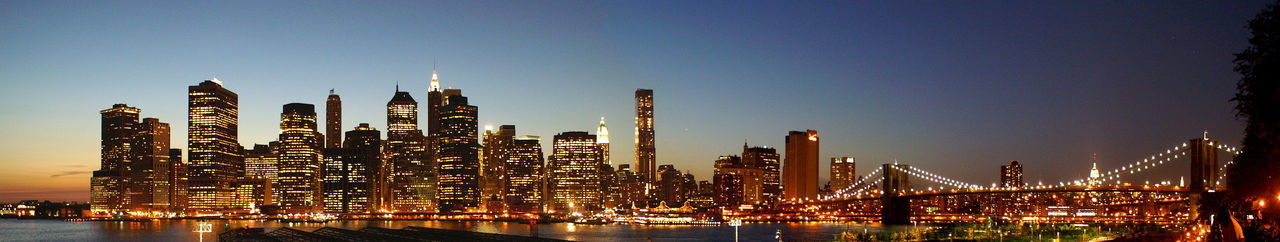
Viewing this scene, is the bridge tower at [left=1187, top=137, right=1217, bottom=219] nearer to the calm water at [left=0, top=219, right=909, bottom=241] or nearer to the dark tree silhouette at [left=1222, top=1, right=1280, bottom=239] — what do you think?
the calm water at [left=0, top=219, right=909, bottom=241]

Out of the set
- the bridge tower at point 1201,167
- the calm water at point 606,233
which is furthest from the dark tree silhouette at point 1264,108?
the bridge tower at point 1201,167

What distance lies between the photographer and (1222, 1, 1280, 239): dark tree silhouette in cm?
1898

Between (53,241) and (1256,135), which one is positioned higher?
(1256,135)

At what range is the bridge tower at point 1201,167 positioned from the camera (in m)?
81.6

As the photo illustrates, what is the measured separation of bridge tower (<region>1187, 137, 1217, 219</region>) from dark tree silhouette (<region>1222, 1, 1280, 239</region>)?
211 ft

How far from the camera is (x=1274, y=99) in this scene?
61.2 ft

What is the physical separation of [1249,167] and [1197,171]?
→ 64805 mm

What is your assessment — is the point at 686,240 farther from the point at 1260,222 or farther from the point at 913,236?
the point at 1260,222

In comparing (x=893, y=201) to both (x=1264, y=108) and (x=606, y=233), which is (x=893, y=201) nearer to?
(x=606, y=233)

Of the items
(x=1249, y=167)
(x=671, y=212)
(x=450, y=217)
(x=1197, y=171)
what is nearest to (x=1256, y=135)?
(x=1249, y=167)

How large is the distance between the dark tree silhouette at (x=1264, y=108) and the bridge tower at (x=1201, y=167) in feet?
211

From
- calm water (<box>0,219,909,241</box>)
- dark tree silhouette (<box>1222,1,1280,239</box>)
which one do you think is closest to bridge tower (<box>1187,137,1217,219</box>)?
calm water (<box>0,219,909,241</box>)

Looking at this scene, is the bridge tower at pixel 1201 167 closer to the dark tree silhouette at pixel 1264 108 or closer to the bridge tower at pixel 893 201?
the bridge tower at pixel 893 201

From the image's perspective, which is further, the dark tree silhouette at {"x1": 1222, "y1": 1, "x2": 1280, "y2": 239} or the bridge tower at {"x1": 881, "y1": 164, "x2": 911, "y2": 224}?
the bridge tower at {"x1": 881, "y1": 164, "x2": 911, "y2": 224}
